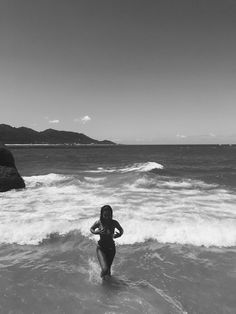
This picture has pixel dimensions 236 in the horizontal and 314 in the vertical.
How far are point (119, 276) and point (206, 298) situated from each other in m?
2.12

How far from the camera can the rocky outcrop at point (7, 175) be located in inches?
814

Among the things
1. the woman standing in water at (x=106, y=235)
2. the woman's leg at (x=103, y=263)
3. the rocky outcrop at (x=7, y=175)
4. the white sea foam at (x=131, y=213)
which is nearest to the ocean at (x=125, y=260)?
the white sea foam at (x=131, y=213)

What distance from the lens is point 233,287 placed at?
23.5 ft

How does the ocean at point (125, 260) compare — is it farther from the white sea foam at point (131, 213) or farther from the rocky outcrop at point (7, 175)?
the rocky outcrop at point (7, 175)

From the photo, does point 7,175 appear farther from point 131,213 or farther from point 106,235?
point 106,235

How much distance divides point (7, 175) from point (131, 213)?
36.3 feet

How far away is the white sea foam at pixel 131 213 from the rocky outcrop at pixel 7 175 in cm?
80

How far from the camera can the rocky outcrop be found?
2067 centimetres

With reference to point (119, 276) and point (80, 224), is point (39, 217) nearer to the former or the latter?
point (80, 224)

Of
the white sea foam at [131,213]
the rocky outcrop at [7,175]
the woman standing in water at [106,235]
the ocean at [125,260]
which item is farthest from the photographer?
the rocky outcrop at [7,175]

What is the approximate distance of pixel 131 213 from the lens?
45.3 ft

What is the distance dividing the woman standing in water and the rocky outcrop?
14.7 meters

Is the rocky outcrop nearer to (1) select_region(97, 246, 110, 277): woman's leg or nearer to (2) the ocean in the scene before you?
(2) the ocean

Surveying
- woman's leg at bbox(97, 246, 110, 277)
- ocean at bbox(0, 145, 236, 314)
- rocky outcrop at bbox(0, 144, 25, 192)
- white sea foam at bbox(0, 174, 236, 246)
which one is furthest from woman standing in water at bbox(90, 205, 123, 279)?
rocky outcrop at bbox(0, 144, 25, 192)
